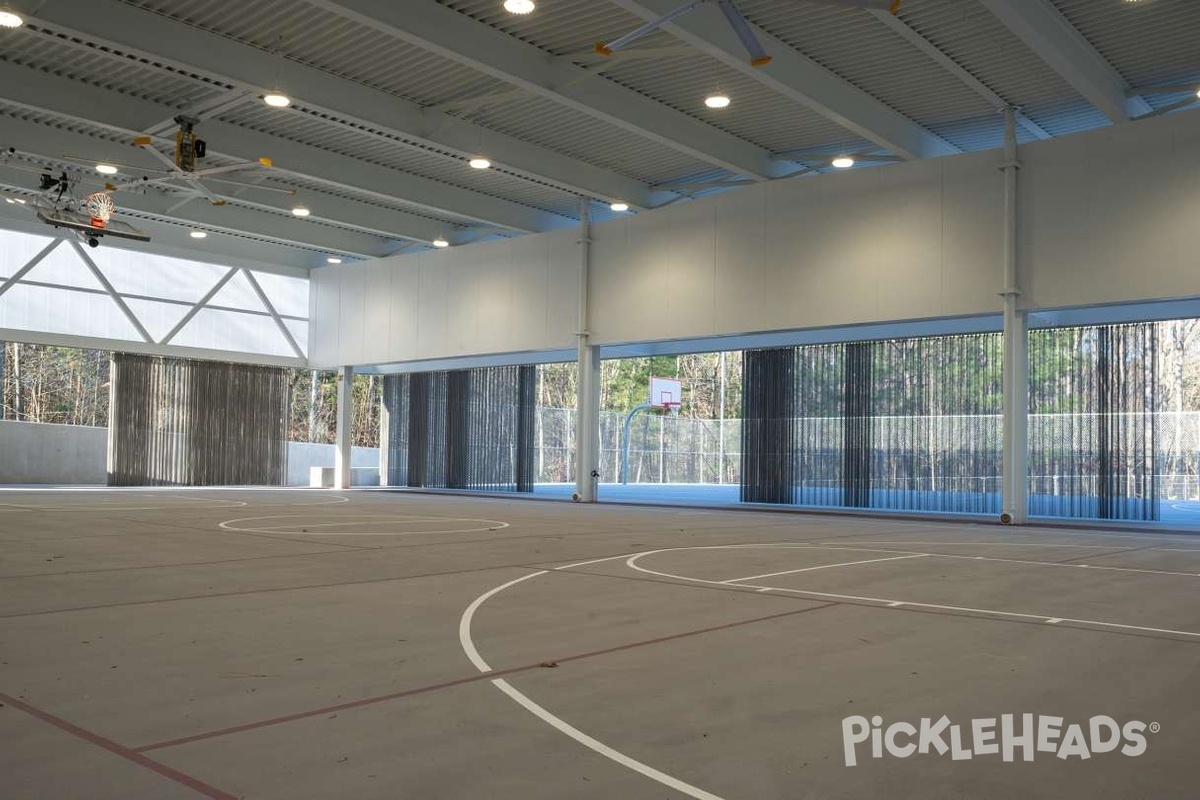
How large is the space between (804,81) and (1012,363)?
552cm

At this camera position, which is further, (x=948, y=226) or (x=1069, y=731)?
(x=948, y=226)

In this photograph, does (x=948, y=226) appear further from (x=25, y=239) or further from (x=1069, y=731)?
(x=25, y=239)

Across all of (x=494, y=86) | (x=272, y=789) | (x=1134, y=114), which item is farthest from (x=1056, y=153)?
(x=272, y=789)

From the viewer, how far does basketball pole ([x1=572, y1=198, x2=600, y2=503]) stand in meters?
21.4

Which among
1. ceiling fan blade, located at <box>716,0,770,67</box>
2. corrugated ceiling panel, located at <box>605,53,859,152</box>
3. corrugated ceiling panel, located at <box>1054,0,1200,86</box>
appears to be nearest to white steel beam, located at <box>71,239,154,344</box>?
corrugated ceiling panel, located at <box>605,53,859,152</box>

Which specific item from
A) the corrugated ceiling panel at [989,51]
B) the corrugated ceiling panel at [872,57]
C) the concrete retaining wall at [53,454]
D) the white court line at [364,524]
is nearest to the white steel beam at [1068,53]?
the corrugated ceiling panel at [989,51]

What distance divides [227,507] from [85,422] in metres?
26.4

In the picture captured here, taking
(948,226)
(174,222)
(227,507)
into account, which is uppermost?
(174,222)

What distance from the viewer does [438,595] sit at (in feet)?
22.0

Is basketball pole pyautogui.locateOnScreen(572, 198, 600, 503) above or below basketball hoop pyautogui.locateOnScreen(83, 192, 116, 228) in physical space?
below

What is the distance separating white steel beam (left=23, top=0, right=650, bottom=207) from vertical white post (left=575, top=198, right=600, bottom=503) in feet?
5.25

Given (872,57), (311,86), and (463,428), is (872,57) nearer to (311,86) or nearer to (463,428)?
(311,86)

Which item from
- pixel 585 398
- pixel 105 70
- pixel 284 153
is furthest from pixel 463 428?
pixel 105 70

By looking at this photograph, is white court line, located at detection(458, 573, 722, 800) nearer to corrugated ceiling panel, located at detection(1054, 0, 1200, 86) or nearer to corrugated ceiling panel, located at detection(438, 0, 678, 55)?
corrugated ceiling panel, located at detection(438, 0, 678, 55)
